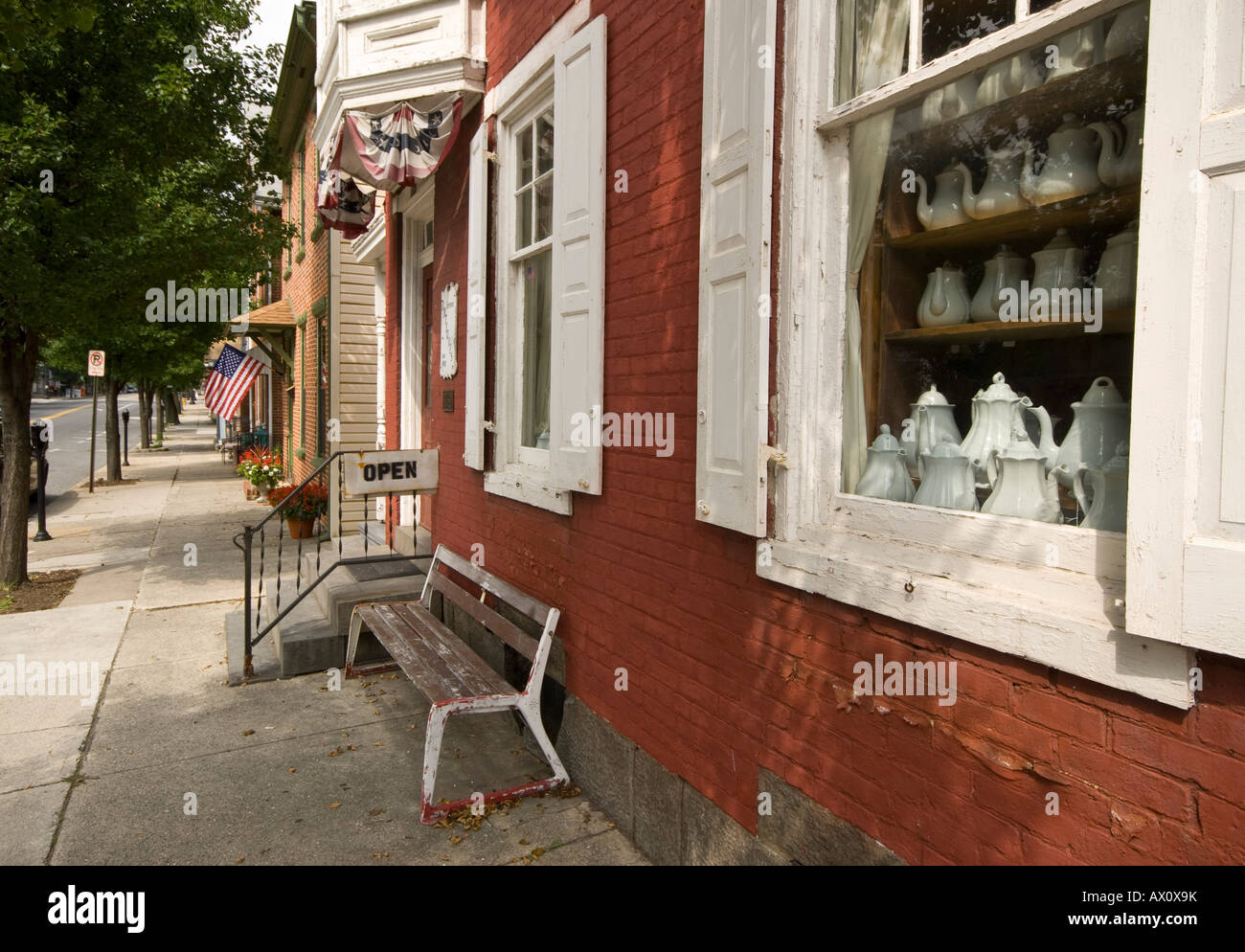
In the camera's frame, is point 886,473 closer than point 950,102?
No

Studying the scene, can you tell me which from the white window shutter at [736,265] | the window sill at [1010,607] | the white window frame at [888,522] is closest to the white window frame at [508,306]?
the white window shutter at [736,265]

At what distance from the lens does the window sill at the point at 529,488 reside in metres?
4.28

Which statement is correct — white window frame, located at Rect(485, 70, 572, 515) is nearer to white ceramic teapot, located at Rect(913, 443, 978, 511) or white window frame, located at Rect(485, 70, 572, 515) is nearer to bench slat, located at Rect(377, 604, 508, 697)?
bench slat, located at Rect(377, 604, 508, 697)

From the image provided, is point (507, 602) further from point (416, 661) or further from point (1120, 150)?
point (1120, 150)

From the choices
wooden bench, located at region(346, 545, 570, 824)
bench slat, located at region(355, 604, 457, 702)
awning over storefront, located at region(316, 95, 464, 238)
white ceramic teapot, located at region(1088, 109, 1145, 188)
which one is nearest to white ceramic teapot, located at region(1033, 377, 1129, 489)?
white ceramic teapot, located at region(1088, 109, 1145, 188)

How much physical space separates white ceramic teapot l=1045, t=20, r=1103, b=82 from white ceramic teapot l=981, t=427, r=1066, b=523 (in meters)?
0.86

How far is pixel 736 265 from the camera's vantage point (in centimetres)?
286

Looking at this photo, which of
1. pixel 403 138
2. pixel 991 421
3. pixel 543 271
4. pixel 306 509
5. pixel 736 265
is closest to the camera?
pixel 991 421

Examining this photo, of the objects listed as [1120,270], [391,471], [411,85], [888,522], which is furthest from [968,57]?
[391,471]

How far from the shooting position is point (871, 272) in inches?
104

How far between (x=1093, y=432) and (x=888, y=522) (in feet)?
1.97

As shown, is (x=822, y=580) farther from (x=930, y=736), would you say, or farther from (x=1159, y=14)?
(x=1159, y=14)

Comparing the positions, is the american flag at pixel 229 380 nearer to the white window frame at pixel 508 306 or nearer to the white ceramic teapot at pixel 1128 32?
the white window frame at pixel 508 306

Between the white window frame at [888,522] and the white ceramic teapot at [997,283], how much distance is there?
17.0 inches
